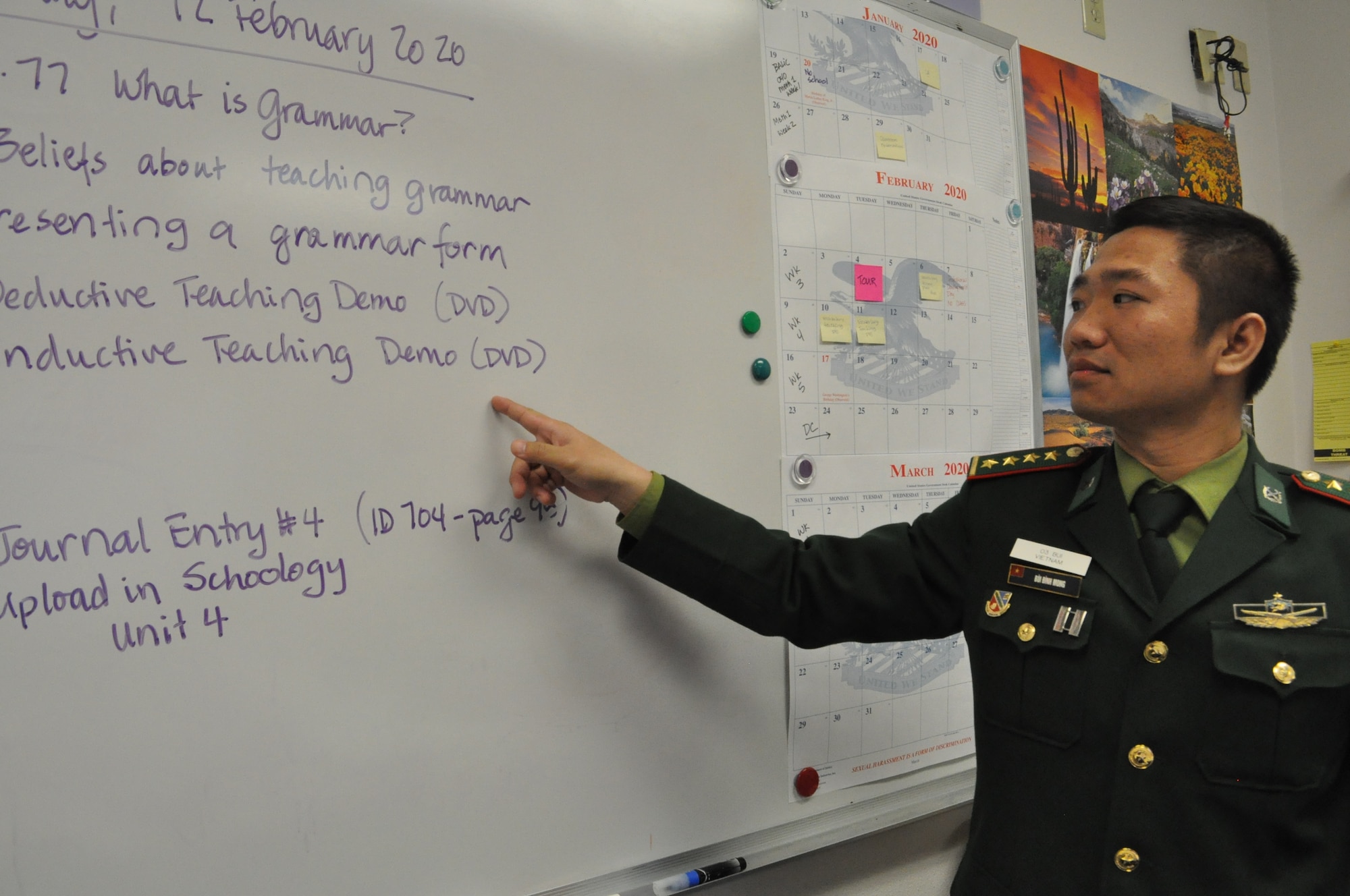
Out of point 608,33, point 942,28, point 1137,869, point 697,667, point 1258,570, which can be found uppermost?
point 942,28

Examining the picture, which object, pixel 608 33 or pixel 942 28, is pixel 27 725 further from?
pixel 942 28

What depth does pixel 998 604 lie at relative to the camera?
101 cm

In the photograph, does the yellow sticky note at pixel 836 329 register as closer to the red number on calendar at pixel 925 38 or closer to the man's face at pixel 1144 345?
the man's face at pixel 1144 345

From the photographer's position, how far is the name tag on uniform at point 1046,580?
3.15 feet

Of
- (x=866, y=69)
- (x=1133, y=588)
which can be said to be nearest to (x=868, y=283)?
(x=866, y=69)

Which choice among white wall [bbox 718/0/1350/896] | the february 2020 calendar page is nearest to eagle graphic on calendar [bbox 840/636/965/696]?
the february 2020 calendar page

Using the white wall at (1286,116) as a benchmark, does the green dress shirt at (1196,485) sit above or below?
below

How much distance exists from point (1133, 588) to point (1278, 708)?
0.58 ft

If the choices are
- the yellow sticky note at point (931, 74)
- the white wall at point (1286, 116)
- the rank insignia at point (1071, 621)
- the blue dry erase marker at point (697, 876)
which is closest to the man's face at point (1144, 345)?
the rank insignia at point (1071, 621)

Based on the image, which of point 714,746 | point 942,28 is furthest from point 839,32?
point 714,746

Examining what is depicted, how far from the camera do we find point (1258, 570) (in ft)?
2.95

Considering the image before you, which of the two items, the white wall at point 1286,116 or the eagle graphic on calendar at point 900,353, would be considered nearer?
the eagle graphic on calendar at point 900,353

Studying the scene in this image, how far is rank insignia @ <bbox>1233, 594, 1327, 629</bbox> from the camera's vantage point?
2.85 feet

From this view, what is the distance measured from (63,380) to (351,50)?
441mm
